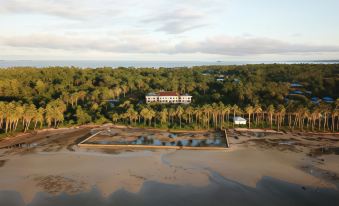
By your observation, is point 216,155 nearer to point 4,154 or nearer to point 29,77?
point 4,154

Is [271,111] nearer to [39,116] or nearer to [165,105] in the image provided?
[165,105]

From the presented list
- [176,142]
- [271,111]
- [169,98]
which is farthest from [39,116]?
Result: [271,111]

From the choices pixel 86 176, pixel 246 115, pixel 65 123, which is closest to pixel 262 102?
pixel 246 115

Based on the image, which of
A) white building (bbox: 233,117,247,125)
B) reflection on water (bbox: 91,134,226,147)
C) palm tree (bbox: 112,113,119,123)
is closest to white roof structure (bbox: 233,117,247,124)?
white building (bbox: 233,117,247,125)

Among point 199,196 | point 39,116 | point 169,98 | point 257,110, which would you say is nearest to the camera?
point 199,196

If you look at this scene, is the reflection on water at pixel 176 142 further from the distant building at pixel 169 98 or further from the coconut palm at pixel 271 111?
the distant building at pixel 169 98

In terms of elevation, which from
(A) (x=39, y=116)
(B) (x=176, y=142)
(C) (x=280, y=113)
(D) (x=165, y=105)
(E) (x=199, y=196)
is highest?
(D) (x=165, y=105)
